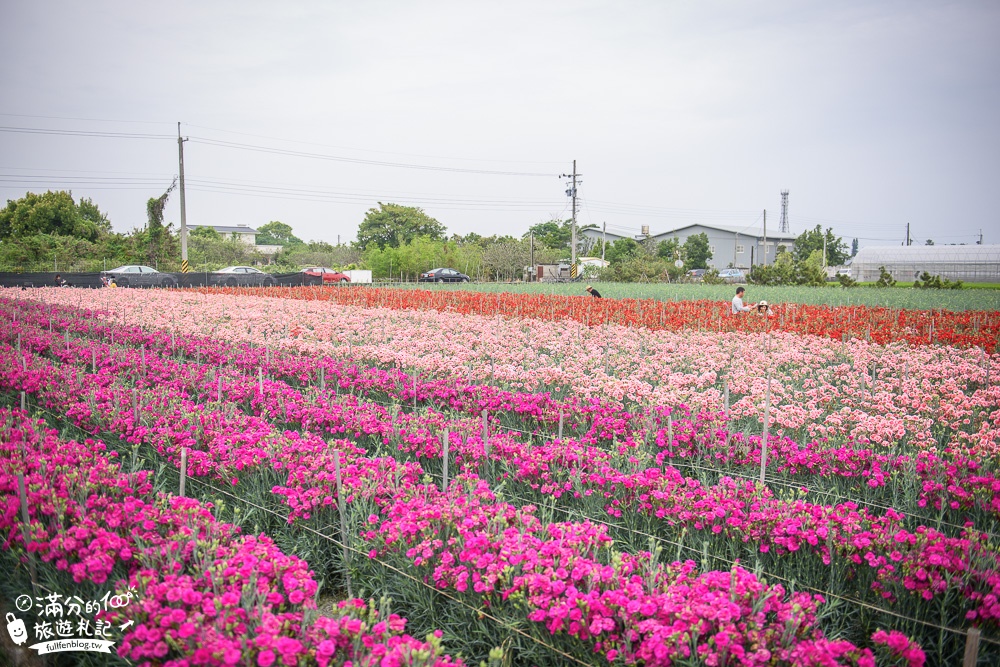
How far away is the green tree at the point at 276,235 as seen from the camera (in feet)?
350

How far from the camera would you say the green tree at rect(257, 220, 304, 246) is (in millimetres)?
106688

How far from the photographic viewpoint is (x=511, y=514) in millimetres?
3525

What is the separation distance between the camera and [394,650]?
2377 millimetres

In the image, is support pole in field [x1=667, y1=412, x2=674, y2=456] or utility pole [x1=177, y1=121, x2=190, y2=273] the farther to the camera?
utility pole [x1=177, y1=121, x2=190, y2=273]

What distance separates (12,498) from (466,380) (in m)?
4.45

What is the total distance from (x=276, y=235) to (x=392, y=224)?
5445 centimetres

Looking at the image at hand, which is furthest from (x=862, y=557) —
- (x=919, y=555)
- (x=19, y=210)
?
(x=19, y=210)

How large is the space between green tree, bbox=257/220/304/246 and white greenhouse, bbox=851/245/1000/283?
8298 cm

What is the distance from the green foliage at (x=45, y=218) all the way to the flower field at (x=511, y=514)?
144ft

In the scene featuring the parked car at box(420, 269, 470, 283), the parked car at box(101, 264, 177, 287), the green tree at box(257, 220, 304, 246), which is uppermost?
the green tree at box(257, 220, 304, 246)

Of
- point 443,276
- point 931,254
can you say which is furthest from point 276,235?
point 931,254

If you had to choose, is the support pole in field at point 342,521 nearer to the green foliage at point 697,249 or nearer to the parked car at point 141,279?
the parked car at point 141,279

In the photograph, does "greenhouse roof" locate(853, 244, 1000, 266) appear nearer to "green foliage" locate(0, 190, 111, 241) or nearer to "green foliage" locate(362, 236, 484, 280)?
"green foliage" locate(362, 236, 484, 280)

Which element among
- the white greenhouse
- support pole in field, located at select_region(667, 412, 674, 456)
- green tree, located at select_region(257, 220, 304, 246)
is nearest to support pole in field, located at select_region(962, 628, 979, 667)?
support pole in field, located at select_region(667, 412, 674, 456)
